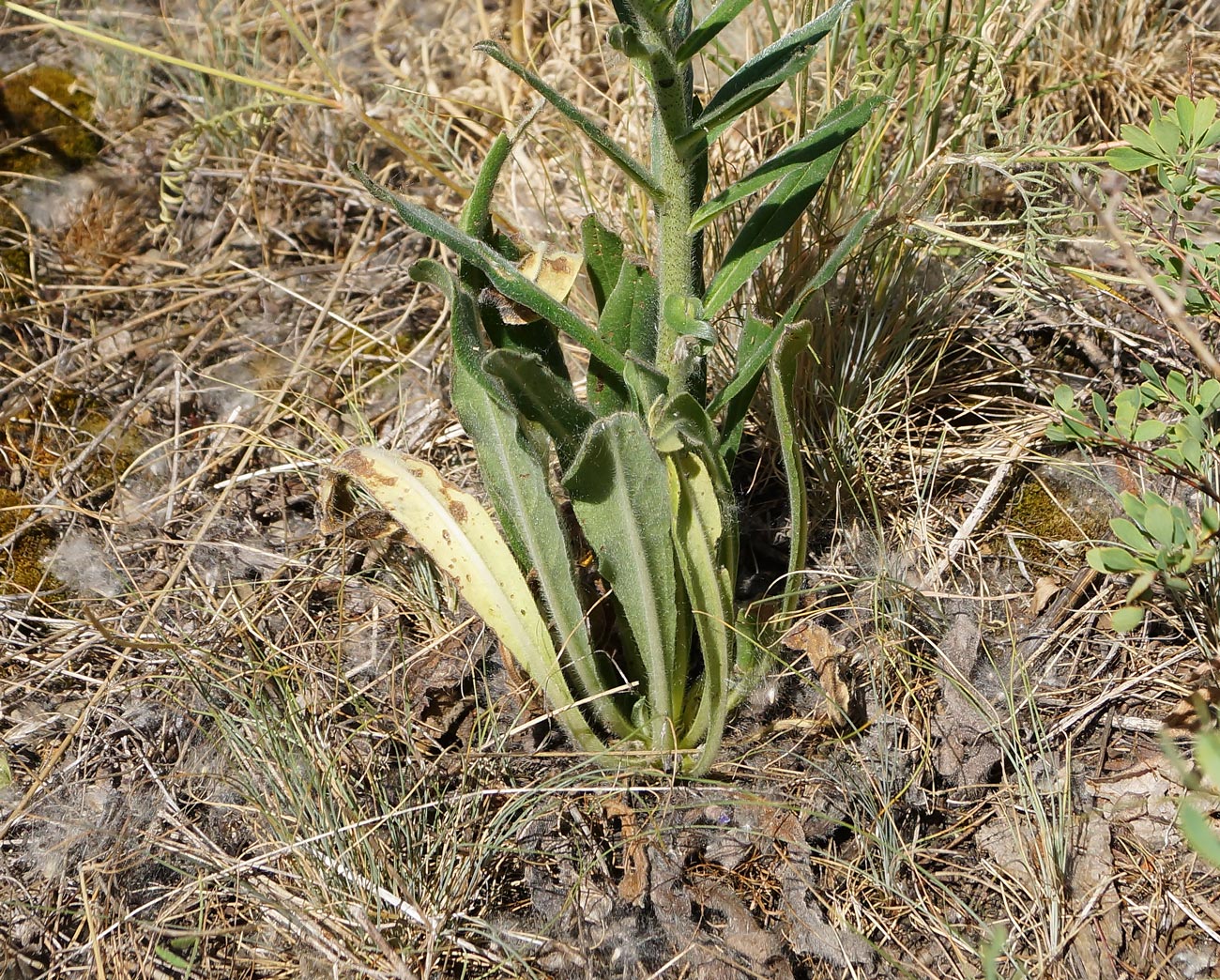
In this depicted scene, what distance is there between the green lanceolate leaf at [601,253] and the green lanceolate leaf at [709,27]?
1.08 ft

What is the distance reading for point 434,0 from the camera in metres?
3.14

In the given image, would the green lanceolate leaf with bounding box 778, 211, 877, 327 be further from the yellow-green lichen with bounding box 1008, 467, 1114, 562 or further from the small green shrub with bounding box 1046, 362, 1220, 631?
the yellow-green lichen with bounding box 1008, 467, 1114, 562

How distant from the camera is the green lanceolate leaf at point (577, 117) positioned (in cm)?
115

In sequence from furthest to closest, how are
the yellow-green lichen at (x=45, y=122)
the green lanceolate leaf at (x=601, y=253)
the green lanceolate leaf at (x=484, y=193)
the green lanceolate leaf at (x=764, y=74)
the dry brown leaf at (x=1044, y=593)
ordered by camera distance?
1. the yellow-green lichen at (x=45, y=122)
2. the dry brown leaf at (x=1044, y=593)
3. the green lanceolate leaf at (x=601, y=253)
4. the green lanceolate leaf at (x=484, y=193)
5. the green lanceolate leaf at (x=764, y=74)

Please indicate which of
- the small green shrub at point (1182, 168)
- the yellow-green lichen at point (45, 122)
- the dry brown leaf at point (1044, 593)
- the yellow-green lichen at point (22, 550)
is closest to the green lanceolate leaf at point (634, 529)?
the dry brown leaf at point (1044, 593)

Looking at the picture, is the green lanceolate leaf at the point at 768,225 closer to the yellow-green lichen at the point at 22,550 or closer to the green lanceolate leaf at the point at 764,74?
the green lanceolate leaf at the point at 764,74

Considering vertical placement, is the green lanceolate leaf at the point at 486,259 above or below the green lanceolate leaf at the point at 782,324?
above

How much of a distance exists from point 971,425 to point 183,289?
1.87 meters

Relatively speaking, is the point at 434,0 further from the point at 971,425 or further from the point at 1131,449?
the point at 1131,449

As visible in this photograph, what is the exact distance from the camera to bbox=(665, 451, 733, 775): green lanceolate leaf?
4.59 ft

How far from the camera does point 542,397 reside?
134 centimetres

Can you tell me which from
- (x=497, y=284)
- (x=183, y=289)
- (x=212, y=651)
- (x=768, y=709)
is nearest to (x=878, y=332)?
(x=768, y=709)

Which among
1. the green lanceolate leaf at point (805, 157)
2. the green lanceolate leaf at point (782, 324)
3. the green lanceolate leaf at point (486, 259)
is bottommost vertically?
the green lanceolate leaf at point (782, 324)

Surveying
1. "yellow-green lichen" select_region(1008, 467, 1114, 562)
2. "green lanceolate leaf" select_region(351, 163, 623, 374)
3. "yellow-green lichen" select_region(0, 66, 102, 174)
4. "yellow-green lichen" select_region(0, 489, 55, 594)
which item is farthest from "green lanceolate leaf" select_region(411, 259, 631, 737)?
"yellow-green lichen" select_region(0, 66, 102, 174)
